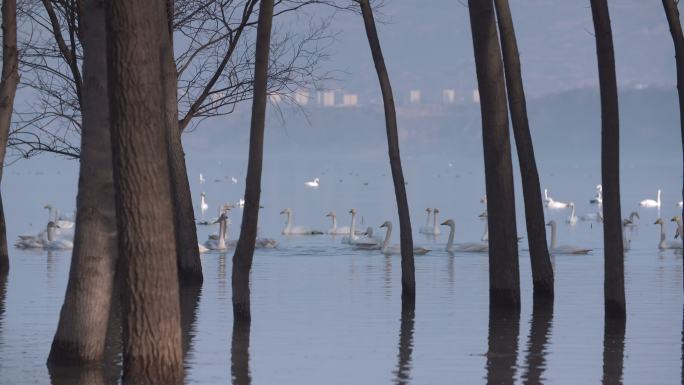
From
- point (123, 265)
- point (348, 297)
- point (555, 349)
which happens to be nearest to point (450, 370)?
point (555, 349)

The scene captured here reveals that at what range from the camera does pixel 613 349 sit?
1459cm

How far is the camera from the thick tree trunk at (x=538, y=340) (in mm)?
12844

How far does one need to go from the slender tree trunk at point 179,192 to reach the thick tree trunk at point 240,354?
14.5ft

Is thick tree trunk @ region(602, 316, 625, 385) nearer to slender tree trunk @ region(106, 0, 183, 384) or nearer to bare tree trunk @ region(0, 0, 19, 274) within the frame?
slender tree trunk @ region(106, 0, 183, 384)

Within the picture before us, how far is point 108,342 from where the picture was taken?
14.5 metres

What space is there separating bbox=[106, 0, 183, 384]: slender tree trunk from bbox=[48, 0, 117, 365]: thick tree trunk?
1.76 m

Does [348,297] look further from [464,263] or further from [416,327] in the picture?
[464,263]

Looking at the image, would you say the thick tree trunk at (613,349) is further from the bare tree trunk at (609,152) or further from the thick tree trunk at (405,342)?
the thick tree trunk at (405,342)

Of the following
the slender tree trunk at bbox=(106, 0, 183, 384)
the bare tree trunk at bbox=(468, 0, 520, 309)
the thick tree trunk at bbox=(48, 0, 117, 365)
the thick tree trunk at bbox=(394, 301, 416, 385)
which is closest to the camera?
the slender tree trunk at bbox=(106, 0, 183, 384)

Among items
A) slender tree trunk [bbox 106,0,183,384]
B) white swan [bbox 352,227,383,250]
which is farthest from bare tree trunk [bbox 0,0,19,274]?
white swan [bbox 352,227,383,250]

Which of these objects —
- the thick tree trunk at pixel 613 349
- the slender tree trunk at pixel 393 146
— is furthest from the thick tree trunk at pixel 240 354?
the thick tree trunk at pixel 613 349

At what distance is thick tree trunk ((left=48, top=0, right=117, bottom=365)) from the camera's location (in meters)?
11.5

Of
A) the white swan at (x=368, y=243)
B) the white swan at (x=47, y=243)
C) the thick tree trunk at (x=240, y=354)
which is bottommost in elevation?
the thick tree trunk at (x=240, y=354)

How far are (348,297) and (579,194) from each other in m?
68.7
